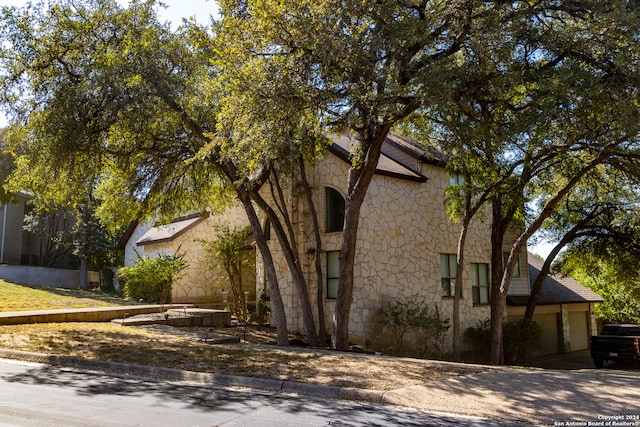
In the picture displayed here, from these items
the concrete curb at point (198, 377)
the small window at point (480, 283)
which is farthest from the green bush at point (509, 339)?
the concrete curb at point (198, 377)

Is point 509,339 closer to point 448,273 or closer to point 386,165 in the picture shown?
point 448,273

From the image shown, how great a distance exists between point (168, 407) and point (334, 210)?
38.6 ft

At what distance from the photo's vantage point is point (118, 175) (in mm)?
16062

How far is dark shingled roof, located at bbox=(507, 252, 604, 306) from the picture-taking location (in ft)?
77.8

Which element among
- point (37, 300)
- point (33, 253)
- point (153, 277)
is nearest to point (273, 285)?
point (153, 277)

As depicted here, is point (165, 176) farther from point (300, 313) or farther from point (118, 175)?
point (300, 313)

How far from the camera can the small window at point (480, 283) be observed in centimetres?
2064

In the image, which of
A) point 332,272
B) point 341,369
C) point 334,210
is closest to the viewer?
point 341,369

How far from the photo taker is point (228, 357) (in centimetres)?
1071

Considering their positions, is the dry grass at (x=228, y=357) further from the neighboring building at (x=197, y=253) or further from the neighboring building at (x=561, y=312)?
the neighboring building at (x=561, y=312)

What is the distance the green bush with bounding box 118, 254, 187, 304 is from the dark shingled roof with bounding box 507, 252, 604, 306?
1400 cm

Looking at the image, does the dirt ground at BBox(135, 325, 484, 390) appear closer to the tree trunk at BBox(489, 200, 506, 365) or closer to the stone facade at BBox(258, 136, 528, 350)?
the stone facade at BBox(258, 136, 528, 350)

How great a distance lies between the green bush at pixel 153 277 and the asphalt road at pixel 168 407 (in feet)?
42.8

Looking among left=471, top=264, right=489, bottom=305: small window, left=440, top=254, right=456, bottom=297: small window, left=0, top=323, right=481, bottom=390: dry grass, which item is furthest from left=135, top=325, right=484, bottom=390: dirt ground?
left=471, top=264, right=489, bottom=305: small window
